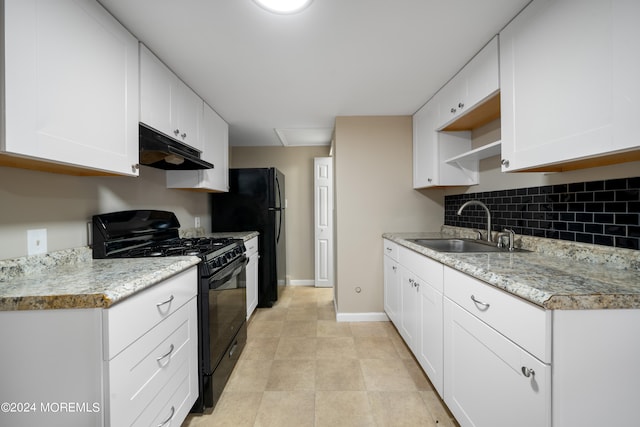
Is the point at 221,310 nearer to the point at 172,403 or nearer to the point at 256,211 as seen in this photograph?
the point at 172,403

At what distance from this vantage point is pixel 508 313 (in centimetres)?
100

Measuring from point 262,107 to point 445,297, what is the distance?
88.3 inches

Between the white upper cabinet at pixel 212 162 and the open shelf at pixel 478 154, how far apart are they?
2181mm

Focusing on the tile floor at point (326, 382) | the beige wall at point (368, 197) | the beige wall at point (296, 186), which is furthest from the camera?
the beige wall at point (296, 186)

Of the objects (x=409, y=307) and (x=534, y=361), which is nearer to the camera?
(x=534, y=361)

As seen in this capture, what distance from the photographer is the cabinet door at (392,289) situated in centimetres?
240

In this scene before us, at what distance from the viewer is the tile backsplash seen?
120 cm

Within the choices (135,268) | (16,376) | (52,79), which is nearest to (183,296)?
(135,268)

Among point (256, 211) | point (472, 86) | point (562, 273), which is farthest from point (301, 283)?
point (562, 273)

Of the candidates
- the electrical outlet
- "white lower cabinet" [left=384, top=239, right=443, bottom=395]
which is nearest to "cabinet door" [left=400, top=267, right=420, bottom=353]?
"white lower cabinet" [left=384, top=239, right=443, bottom=395]

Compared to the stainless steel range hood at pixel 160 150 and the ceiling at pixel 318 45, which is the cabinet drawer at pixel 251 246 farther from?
the ceiling at pixel 318 45

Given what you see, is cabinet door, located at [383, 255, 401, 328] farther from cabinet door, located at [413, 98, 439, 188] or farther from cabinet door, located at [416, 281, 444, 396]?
cabinet door, located at [413, 98, 439, 188]

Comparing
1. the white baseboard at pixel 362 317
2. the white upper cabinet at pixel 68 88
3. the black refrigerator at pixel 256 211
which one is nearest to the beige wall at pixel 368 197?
the white baseboard at pixel 362 317

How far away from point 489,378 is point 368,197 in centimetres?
196
